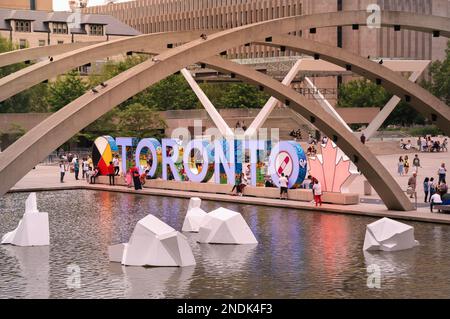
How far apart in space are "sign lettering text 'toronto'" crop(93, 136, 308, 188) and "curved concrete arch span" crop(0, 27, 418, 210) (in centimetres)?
663

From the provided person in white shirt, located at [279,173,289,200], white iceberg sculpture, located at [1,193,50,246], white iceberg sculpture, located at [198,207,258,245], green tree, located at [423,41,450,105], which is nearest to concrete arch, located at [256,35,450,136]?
white iceberg sculpture, located at [198,207,258,245]

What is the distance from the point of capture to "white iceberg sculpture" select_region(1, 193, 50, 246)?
32.6 m

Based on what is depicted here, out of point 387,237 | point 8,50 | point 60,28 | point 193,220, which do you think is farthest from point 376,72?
point 60,28

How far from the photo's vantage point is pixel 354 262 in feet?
94.2

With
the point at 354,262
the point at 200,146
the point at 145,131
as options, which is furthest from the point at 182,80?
the point at 354,262

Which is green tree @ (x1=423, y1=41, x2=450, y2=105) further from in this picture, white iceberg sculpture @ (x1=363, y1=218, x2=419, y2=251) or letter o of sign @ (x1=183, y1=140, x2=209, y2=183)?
white iceberg sculpture @ (x1=363, y1=218, x2=419, y2=251)

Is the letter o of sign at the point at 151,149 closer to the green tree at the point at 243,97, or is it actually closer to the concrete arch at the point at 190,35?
the concrete arch at the point at 190,35

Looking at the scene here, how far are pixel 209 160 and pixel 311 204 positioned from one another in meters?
10.9

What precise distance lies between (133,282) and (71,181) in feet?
115

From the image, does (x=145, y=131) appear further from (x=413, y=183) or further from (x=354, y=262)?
(x=354, y=262)

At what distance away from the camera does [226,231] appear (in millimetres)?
32688

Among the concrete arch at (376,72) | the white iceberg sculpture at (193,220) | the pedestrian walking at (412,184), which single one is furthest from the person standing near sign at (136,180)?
the white iceberg sculpture at (193,220)

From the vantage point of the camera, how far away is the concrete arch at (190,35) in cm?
3581

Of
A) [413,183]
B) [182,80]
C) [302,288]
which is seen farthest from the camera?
[182,80]
